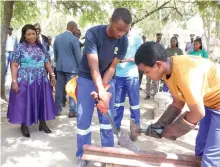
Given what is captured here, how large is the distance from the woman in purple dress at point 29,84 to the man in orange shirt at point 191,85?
237 cm

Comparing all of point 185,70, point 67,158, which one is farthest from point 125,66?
point 185,70

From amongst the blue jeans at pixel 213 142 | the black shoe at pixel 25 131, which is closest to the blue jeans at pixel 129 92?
the black shoe at pixel 25 131

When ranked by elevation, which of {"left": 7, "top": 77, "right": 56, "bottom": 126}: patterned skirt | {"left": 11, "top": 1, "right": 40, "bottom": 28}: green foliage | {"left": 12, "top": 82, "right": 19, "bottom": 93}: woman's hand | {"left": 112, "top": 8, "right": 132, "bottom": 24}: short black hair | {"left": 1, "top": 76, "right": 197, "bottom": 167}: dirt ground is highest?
{"left": 11, "top": 1, "right": 40, "bottom": 28}: green foliage

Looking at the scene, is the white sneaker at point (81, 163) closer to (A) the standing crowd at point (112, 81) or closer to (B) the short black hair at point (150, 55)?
(A) the standing crowd at point (112, 81)

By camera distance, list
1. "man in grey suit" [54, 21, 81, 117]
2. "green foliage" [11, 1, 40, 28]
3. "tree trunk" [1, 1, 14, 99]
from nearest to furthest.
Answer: "man in grey suit" [54, 21, 81, 117] → "tree trunk" [1, 1, 14, 99] → "green foliage" [11, 1, 40, 28]

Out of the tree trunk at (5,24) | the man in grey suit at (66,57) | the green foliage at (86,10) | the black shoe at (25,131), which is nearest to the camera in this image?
the black shoe at (25,131)

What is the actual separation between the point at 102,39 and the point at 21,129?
88.4 inches

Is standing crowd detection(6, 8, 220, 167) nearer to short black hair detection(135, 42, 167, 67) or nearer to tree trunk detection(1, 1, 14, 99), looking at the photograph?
short black hair detection(135, 42, 167, 67)

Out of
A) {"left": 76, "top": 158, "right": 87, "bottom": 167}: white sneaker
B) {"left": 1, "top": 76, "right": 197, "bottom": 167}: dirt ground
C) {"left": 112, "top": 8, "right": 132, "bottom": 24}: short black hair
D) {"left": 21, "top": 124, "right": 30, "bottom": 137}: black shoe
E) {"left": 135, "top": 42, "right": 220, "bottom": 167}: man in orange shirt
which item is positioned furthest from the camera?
{"left": 21, "top": 124, "right": 30, "bottom": 137}: black shoe

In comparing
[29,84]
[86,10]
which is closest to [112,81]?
[29,84]

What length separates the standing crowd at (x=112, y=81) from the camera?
205cm

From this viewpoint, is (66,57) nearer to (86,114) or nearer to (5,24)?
(5,24)

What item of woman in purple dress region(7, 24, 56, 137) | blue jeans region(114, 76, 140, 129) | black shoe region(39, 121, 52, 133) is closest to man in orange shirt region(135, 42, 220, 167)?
blue jeans region(114, 76, 140, 129)

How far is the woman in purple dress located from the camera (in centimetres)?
407
